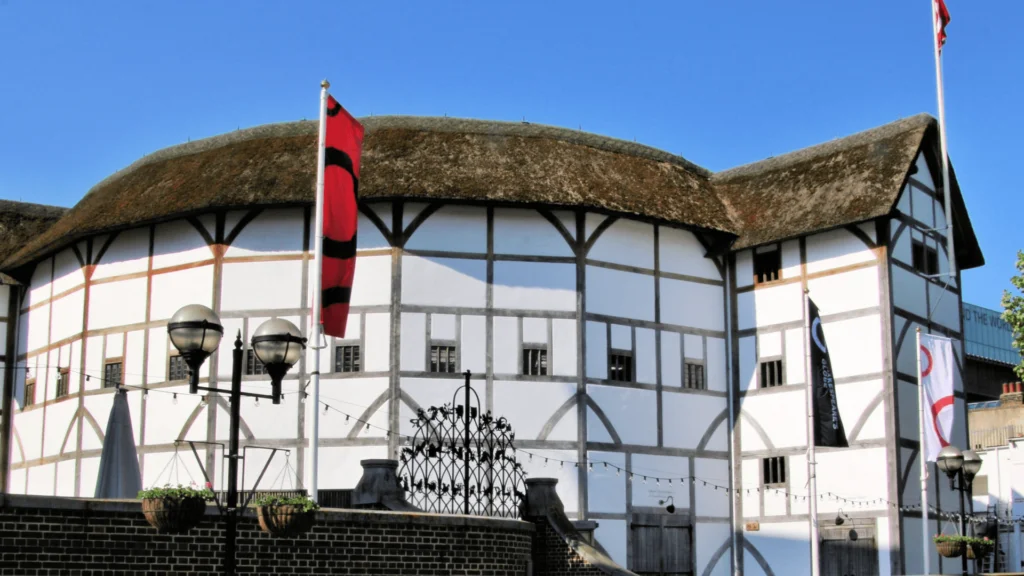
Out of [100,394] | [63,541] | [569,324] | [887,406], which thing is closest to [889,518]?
[887,406]

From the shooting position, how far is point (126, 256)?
3300 centimetres

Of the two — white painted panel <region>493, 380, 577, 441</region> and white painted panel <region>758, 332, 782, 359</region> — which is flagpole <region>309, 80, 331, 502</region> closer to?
white painted panel <region>493, 380, 577, 441</region>

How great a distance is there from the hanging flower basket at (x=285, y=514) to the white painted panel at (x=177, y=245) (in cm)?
1803

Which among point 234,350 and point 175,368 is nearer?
point 234,350

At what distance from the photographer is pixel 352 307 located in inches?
1223

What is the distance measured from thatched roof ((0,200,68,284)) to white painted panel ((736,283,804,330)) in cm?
1981

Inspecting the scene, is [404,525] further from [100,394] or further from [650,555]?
[100,394]

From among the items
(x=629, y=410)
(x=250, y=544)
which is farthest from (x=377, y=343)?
(x=250, y=544)

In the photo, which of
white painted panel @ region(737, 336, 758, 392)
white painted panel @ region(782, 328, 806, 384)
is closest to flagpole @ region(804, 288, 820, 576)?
Result: white painted panel @ region(782, 328, 806, 384)

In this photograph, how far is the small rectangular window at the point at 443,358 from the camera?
30719 mm

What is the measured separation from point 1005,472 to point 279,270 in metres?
24.5

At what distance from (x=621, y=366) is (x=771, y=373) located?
13.6 ft

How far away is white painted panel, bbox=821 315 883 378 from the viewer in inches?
1243

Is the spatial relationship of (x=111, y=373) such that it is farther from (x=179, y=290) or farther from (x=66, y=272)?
(x=66, y=272)
